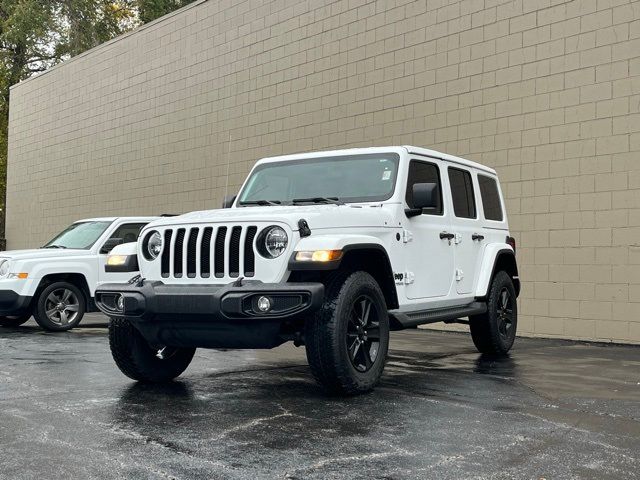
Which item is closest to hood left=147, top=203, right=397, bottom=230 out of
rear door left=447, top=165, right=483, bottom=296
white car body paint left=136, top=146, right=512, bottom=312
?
white car body paint left=136, top=146, right=512, bottom=312

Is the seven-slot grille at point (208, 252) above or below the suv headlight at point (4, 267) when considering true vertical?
above

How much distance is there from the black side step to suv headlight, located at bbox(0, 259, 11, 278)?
6815mm

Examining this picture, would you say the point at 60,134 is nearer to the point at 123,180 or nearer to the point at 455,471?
the point at 123,180

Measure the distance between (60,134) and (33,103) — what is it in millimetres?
2303

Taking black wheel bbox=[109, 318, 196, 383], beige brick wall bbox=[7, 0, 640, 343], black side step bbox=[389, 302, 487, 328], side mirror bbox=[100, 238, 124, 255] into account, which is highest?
beige brick wall bbox=[7, 0, 640, 343]

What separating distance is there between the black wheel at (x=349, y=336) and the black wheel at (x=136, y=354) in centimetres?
161

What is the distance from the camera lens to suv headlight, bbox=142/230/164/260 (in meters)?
6.57

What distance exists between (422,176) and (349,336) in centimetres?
209

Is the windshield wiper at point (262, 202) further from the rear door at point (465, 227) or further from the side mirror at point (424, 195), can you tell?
the rear door at point (465, 227)

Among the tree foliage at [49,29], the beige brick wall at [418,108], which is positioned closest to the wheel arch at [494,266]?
the beige brick wall at [418,108]

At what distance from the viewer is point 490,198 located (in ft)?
30.7

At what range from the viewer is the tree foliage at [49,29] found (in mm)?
32688

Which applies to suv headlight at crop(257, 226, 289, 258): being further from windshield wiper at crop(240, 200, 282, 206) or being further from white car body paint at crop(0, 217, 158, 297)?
white car body paint at crop(0, 217, 158, 297)

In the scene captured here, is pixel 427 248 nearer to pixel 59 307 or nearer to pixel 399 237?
pixel 399 237
